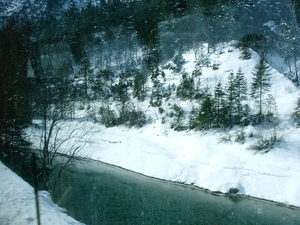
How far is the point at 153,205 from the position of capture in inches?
680

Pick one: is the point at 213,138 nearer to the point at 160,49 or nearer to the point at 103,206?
the point at 103,206

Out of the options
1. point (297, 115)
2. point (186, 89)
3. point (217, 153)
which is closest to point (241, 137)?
point (217, 153)

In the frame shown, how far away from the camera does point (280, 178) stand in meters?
19.9

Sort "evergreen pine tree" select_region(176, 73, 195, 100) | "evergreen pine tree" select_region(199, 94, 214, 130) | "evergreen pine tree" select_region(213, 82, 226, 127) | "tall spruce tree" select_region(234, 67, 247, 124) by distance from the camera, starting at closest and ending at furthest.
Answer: "tall spruce tree" select_region(234, 67, 247, 124) → "evergreen pine tree" select_region(213, 82, 226, 127) → "evergreen pine tree" select_region(199, 94, 214, 130) → "evergreen pine tree" select_region(176, 73, 195, 100)

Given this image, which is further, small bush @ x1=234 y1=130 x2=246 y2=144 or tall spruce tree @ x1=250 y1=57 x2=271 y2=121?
tall spruce tree @ x1=250 y1=57 x2=271 y2=121

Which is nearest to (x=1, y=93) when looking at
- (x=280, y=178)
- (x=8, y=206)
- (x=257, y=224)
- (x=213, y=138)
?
(x=8, y=206)

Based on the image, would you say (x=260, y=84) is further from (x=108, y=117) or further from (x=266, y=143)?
(x=108, y=117)

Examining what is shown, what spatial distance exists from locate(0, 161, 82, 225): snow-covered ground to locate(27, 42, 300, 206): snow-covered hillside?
5849 millimetres

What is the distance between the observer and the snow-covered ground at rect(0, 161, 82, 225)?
7255 millimetres

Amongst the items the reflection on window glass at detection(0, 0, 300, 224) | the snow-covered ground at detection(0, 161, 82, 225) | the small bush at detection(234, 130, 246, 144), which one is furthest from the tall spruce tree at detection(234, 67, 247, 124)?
the snow-covered ground at detection(0, 161, 82, 225)

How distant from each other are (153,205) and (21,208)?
10655 mm

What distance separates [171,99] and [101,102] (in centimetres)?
1458

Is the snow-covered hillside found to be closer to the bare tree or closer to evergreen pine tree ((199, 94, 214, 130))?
evergreen pine tree ((199, 94, 214, 130))

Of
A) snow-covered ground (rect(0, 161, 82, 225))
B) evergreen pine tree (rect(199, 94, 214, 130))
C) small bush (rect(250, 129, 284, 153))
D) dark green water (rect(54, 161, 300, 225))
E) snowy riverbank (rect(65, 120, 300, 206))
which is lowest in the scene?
dark green water (rect(54, 161, 300, 225))
